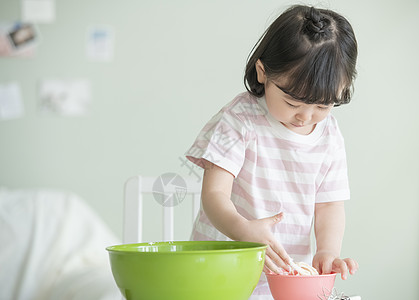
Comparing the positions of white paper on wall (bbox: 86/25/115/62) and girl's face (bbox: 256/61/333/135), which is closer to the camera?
girl's face (bbox: 256/61/333/135)

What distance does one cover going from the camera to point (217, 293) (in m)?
0.60

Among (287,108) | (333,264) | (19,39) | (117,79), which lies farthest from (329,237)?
(19,39)

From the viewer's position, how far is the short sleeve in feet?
2.97

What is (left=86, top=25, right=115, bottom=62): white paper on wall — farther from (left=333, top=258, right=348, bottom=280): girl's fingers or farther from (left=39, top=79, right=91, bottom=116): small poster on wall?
(left=333, top=258, right=348, bottom=280): girl's fingers

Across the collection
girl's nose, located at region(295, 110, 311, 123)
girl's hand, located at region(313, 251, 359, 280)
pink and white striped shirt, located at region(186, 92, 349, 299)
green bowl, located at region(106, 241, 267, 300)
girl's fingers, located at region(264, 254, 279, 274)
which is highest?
girl's nose, located at region(295, 110, 311, 123)

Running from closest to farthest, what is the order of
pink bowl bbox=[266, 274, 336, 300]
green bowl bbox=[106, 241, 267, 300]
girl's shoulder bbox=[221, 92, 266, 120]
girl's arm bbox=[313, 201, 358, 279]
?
green bowl bbox=[106, 241, 267, 300] < pink bowl bbox=[266, 274, 336, 300] < girl's arm bbox=[313, 201, 358, 279] < girl's shoulder bbox=[221, 92, 266, 120]

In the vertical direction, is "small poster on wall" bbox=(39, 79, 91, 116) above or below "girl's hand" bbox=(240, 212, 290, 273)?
above

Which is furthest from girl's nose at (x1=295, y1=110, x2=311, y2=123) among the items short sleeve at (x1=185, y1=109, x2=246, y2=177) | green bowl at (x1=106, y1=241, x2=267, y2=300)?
green bowl at (x1=106, y1=241, x2=267, y2=300)

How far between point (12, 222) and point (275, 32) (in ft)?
4.34

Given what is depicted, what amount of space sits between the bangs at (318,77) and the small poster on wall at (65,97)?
1632 mm

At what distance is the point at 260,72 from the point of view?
939mm

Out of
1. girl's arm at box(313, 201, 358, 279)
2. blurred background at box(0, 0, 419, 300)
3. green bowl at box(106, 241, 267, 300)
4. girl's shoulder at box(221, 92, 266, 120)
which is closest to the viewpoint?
green bowl at box(106, 241, 267, 300)

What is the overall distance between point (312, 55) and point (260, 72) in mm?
112

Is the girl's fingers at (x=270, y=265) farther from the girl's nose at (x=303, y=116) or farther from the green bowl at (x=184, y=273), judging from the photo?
the girl's nose at (x=303, y=116)
